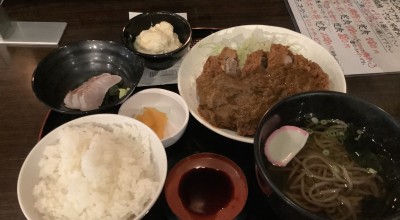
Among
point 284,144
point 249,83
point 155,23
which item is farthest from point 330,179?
point 155,23

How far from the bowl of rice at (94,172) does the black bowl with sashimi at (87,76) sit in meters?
0.19

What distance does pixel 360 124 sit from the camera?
158 centimetres

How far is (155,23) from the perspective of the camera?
231 cm

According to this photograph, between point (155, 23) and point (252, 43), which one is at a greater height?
point (155, 23)

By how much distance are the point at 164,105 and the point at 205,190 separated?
0.62 m

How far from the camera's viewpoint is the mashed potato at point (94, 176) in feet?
4.76

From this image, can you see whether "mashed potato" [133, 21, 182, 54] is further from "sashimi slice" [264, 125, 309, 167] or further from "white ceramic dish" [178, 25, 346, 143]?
"sashimi slice" [264, 125, 309, 167]

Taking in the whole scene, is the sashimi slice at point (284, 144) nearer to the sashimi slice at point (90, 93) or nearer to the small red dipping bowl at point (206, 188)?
the small red dipping bowl at point (206, 188)

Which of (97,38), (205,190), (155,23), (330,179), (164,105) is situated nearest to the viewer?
(330,179)

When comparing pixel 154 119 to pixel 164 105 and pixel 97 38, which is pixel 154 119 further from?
pixel 97 38

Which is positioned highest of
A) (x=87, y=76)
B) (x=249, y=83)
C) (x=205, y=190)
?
(x=249, y=83)

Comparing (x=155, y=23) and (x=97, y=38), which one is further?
(x=97, y=38)

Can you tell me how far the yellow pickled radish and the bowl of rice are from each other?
0.57ft

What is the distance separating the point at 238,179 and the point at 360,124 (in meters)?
0.59
